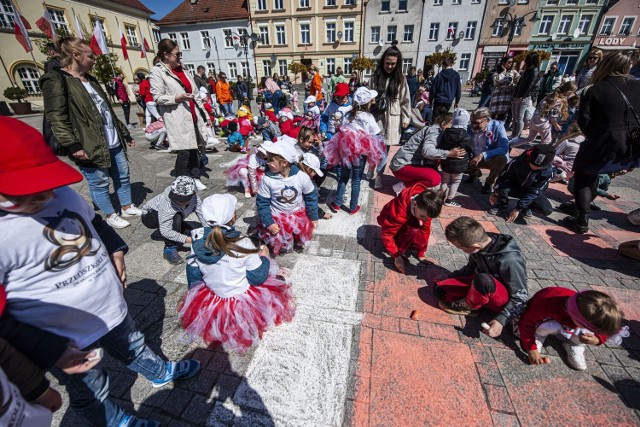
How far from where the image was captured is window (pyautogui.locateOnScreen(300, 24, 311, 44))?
107 feet

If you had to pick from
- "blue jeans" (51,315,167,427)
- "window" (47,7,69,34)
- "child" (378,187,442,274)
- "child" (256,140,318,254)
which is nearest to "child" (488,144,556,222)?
"child" (378,187,442,274)

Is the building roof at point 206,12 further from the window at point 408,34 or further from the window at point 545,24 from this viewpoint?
the window at point 545,24

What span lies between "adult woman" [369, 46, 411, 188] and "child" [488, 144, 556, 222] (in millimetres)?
1896

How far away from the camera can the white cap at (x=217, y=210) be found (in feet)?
6.60

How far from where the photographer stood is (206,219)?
202 centimetres

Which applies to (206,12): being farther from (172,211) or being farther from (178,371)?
(178,371)

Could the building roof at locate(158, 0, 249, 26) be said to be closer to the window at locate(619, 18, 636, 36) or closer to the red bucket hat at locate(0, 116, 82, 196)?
the red bucket hat at locate(0, 116, 82, 196)

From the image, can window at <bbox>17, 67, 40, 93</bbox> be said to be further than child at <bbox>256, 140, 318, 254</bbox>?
Yes

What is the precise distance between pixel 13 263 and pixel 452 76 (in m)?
8.89

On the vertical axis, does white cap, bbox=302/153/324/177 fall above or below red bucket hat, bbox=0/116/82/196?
below

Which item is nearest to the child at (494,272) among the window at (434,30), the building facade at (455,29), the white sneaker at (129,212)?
the white sneaker at (129,212)

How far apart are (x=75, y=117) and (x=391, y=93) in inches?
174

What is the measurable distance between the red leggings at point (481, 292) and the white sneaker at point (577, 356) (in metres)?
0.52

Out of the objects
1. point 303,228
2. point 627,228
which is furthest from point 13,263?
point 627,228
